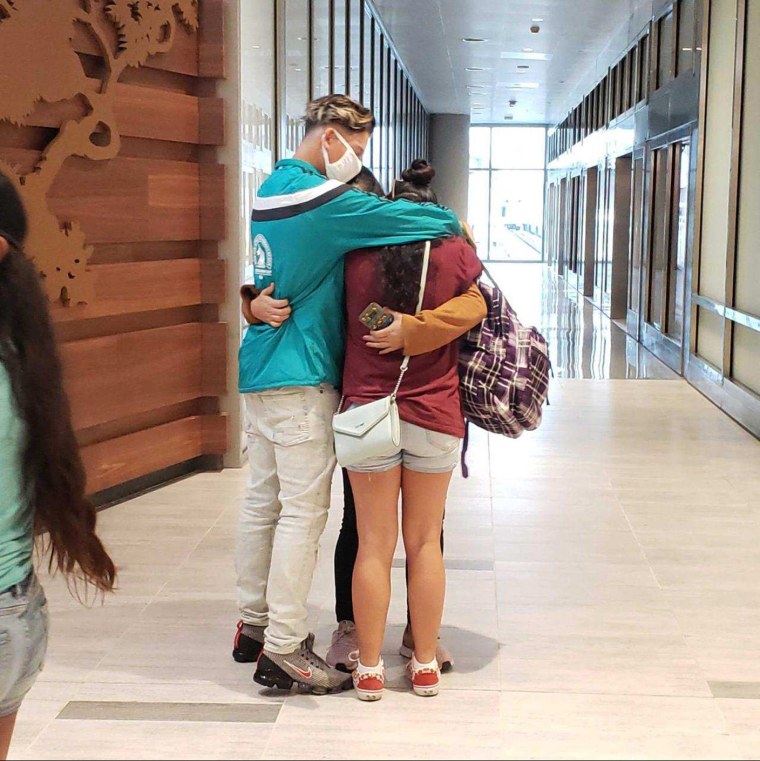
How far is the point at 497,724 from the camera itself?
114 inches

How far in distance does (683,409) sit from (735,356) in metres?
0.58

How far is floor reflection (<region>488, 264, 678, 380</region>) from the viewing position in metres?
10.1

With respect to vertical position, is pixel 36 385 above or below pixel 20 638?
above

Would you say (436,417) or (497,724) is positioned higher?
(436,417)

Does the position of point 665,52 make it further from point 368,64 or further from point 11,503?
point 11,503

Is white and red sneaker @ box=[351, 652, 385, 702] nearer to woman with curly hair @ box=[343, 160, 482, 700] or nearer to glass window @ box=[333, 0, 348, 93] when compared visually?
woman with curly hair @ box=[343, 160, 482, 700]

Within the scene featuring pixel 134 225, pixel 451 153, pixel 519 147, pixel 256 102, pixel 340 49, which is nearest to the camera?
pixel 134 225

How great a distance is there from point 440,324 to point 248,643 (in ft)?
3.89

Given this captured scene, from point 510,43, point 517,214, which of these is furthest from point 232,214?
A: point 517,214

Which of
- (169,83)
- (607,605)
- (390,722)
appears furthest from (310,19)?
(390,722)

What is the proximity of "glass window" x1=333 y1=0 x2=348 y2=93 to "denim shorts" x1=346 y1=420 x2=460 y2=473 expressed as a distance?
7235mm

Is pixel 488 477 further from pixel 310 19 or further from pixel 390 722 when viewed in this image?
pixel 310 19

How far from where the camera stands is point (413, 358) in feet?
9.57

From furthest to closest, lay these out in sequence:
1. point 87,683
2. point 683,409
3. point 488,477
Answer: point 683,409
point 488,477
point 87,683
